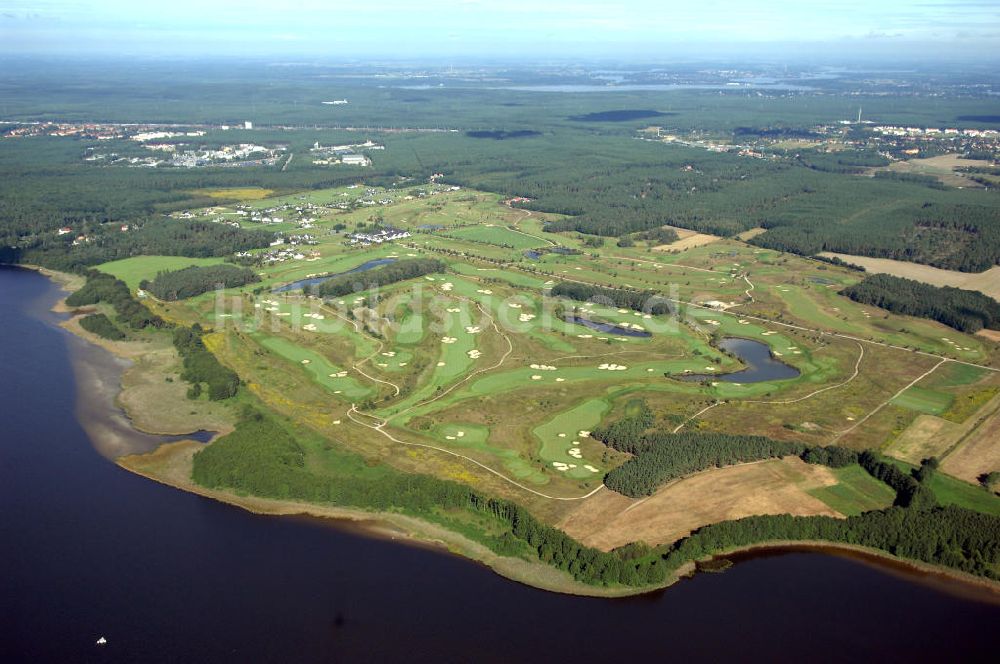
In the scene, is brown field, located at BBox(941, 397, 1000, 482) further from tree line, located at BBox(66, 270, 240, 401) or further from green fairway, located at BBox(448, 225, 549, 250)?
green fairway, located at BBox(448, 225, 549, 250)

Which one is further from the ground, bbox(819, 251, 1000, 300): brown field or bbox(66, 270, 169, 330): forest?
bbox(66, 270, 169, 330): forest

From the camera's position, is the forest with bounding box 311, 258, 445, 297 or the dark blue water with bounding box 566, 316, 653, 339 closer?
the dark blue water with bounding box 566, 316, 653, 339

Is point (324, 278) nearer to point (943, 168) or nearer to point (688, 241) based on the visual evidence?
point (688, 241)

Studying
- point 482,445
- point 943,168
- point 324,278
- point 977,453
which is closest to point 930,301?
point 977,453

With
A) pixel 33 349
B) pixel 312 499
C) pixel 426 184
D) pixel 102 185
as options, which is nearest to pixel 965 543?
pixel 312 499

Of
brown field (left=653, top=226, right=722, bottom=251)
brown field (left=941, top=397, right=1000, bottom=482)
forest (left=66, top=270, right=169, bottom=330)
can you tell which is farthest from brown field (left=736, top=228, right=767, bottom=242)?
forest (left=66, top=270, right=169, bottom=330)

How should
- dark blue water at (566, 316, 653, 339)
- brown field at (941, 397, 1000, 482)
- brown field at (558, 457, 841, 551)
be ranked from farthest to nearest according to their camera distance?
1. dark blue water at (566, 316, 653, 339)
2. brown field at (941, 397, 1000, 482)
3. brown field at (558, 457, 841, 551)

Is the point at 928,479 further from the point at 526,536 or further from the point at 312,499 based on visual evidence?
the point at 312,499
